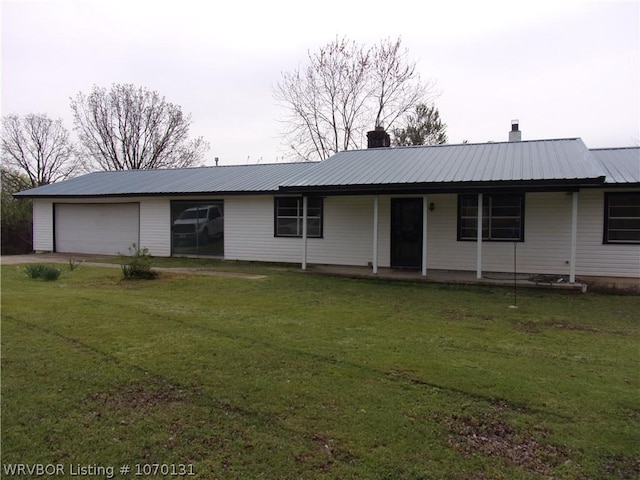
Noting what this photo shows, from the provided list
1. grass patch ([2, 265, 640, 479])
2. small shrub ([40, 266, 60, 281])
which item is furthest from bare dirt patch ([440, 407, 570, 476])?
small shrub ([40, 266, 60, 281])

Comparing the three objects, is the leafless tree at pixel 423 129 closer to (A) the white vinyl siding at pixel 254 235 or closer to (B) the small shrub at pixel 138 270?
(A) the white vinyl siding at pixel 254 235

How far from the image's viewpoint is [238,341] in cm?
554

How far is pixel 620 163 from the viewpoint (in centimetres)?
1231

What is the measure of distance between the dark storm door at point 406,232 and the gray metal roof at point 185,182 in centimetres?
335

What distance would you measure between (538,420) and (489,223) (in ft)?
30.5

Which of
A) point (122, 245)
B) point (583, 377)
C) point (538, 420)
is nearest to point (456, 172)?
point (583, 377)

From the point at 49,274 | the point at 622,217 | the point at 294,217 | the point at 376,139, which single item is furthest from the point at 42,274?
the point at 622,217

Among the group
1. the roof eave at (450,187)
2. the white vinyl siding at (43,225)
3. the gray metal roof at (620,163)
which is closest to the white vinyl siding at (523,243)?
the gray metal roof at (620,163)

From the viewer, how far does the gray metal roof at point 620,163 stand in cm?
1093

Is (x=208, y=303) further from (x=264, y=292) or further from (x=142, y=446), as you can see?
(x=142, y=446)

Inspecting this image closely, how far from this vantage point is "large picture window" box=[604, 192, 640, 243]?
A: 11117 millimetres

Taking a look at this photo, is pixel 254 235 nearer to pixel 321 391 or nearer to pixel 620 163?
pixel 620 163

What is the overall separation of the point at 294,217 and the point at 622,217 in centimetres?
867

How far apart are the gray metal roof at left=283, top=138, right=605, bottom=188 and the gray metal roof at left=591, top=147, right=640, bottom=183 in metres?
0.37
